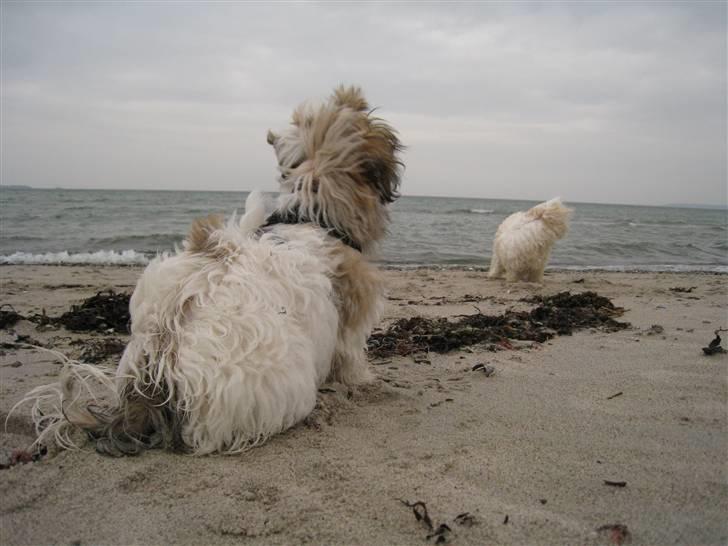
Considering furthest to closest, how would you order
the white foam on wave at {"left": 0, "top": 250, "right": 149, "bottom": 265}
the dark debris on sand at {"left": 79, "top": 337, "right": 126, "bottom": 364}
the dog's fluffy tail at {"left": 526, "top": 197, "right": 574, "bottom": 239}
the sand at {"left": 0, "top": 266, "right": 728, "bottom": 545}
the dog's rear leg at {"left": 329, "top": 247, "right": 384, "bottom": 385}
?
the white foam on wave at {"left": 0, "top": 250, "right": 149, "bottom": 265} < the dog's fluffy tail at {"left": 526, "top": 197, "right": 574, "bottom": 239} < the dark debris on sand at {"left": 79, "top": 337, "right": 126, "bottom": 364} < the dog's rear leg at {"left": 329, "top": 247, "right": 384, "bottom": 385} < the sand at {"left": 0, "top": 266, "right": 728, "bottom": 545}

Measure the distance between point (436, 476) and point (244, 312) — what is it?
45.5 inches

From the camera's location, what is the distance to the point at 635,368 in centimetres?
387

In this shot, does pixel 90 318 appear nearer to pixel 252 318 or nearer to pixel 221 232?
pixel 221 232

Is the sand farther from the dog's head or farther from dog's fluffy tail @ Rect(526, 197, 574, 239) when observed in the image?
dog's fluffy tail @ Rect(526, 197, 574, 239)

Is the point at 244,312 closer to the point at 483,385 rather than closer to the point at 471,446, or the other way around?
the point at 471,446

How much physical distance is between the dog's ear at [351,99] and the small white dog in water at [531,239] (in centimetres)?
612

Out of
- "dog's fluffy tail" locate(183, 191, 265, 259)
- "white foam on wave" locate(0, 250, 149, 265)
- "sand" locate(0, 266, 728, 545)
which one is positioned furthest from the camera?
"white foam on wave" locate(0, 250, 149, 265)

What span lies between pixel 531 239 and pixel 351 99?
631 centimetres

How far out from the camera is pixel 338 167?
3395 millimetres

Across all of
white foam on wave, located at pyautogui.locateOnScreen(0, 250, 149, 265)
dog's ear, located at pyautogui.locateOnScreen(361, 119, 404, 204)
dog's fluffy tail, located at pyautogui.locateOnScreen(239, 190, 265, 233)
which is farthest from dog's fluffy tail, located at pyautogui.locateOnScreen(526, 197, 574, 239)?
→ white foam on wave, located at pyautogui.locateOnScreen(0, 250, 149, 265)

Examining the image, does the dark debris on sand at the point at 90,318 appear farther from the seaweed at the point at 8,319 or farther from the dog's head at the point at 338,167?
the dog's head at the point at 338,167

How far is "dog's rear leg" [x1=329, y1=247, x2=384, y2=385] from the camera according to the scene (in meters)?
3.25

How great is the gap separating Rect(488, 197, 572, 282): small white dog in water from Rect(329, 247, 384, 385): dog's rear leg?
20.4ft

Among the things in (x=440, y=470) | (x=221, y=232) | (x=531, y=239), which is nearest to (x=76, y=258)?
(x=531, y=239)
